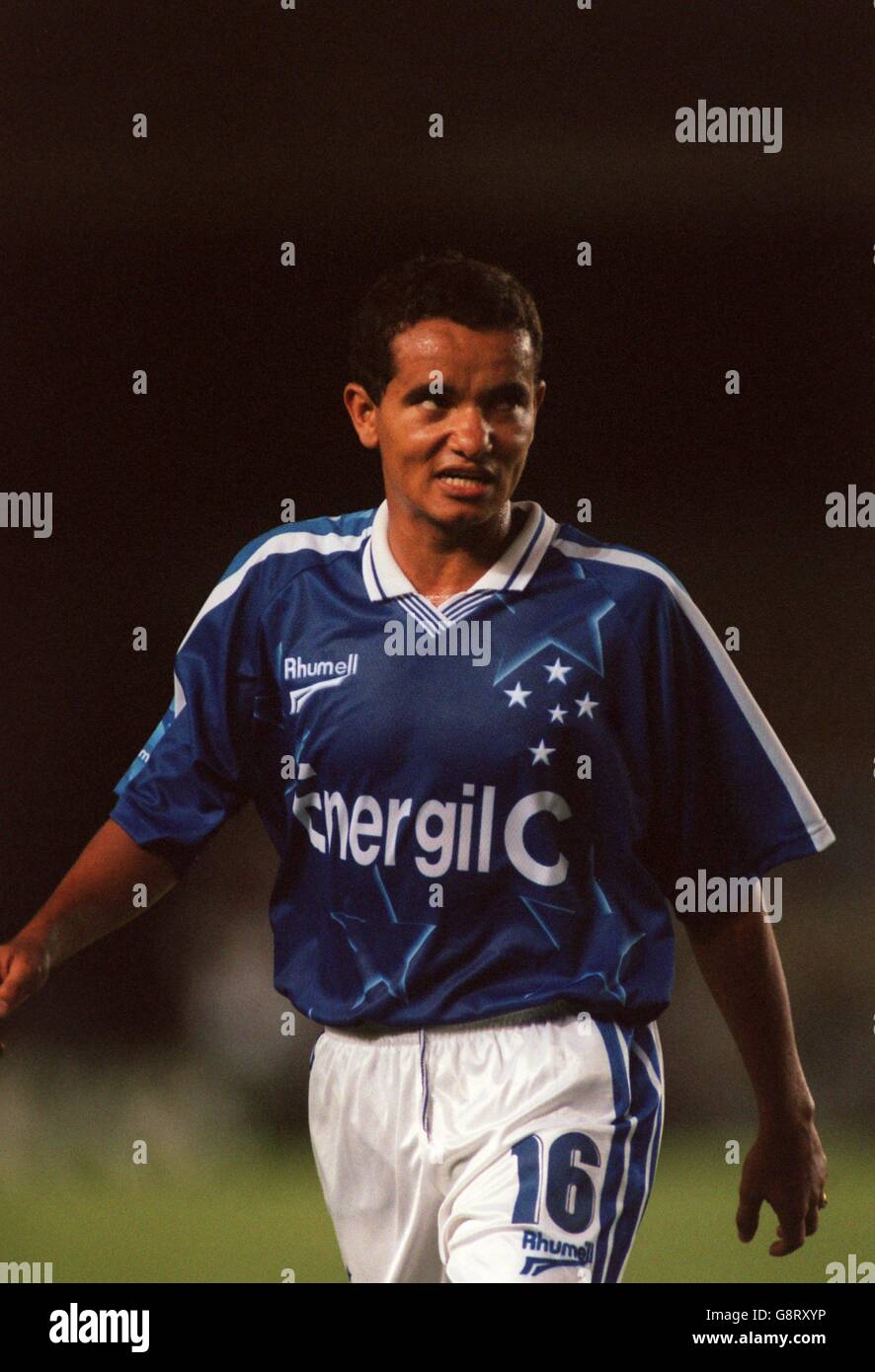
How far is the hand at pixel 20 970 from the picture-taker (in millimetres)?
3008

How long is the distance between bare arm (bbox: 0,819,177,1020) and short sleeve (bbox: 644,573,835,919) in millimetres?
971

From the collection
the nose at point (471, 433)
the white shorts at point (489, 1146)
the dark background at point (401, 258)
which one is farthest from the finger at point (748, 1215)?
the nose at point (471, 433)

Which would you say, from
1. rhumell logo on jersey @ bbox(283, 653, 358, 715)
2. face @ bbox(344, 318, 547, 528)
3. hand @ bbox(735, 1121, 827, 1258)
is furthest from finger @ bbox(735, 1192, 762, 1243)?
face @ bbox(344, 318, 547, 528)

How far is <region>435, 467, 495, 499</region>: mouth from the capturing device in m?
3.10

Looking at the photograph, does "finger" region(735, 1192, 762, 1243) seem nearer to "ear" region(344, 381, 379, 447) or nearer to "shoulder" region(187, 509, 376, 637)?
"shoulder" region(187, 509, 376, 637)

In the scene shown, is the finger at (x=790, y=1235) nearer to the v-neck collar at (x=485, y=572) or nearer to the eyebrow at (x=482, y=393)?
the v-neck collar at (x=485, y=572)

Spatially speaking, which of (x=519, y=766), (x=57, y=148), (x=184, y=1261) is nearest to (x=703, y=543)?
(x=519, y=766)

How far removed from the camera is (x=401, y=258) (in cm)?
373

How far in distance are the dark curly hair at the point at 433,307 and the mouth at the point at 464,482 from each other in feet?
0.73

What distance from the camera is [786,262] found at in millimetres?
3871

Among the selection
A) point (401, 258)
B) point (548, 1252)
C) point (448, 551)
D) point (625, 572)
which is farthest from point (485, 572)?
point (548, 1252)

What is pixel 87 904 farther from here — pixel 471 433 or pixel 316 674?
pixel 471 433

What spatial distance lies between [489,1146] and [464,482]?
1174mm

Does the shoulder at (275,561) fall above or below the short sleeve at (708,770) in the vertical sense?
above
